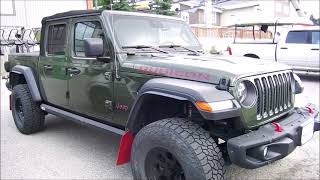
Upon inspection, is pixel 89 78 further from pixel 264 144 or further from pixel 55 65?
pixel 264 144

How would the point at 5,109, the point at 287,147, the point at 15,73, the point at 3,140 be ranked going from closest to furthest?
the point at 287,147 < the point at 3,140 < the point at 15,73 < the point at 5,109

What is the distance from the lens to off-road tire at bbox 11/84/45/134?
520 cm

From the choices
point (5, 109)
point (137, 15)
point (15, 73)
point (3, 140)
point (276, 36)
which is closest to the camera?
point (137, 15)

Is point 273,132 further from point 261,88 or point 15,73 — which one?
point 15,73

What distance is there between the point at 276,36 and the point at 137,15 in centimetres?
904

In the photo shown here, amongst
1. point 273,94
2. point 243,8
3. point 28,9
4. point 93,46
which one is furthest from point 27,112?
point 243,8

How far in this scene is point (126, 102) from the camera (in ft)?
11.6

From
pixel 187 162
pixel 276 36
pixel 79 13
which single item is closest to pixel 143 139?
pixel 187 162

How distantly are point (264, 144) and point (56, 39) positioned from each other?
127 inches

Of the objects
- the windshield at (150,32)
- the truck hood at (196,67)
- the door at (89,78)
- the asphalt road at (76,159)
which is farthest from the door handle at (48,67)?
the truck hood at (196,67)

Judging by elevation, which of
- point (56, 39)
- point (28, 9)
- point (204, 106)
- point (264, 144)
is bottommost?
point (264, 144)

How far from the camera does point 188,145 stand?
2.77m

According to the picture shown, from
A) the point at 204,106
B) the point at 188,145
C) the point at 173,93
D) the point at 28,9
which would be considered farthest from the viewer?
the point at 28,9

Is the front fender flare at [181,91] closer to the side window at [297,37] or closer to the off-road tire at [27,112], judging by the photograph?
the off-road tire at [27,112]
